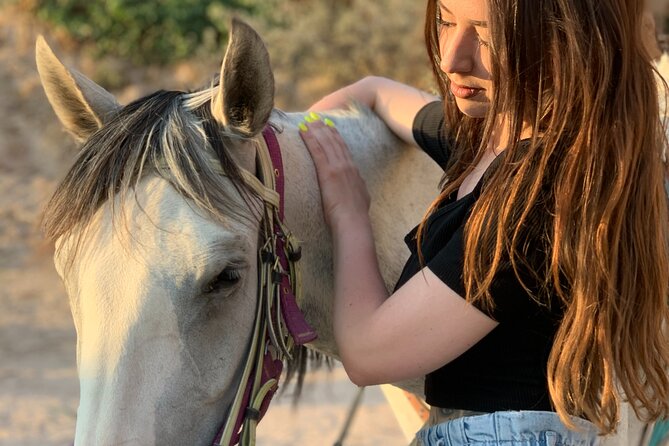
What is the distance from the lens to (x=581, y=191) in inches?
57.3

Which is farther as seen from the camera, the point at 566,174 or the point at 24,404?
the point at 24,404

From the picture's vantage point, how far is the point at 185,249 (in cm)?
143

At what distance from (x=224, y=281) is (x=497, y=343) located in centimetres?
54

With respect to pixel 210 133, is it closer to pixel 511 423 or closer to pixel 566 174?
pixel 566 174

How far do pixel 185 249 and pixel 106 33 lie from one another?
30.7ft

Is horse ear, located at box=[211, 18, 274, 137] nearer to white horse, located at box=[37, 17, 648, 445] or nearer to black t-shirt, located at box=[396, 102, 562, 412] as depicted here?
white horse, located at box=[37, 17, 648, 445]

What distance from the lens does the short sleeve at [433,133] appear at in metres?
2.04

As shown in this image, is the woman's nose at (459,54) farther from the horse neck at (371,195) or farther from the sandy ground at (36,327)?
the sandy ground at (36,327)

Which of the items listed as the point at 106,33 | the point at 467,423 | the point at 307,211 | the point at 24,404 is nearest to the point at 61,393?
the point at 24,404

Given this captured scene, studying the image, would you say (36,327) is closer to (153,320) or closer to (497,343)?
(153,320)

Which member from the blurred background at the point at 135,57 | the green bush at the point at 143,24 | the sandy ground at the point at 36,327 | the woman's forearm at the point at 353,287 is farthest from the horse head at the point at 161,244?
the green bush at the point at 143,24

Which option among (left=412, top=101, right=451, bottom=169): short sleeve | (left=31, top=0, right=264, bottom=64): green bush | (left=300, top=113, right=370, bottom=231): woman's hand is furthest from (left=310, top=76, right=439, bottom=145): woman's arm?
(left=31, top=0, right=264, bottom=64): green bush

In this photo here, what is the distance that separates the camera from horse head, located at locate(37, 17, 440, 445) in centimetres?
138

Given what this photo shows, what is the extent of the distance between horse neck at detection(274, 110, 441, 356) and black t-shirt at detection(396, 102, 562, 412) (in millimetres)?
348
